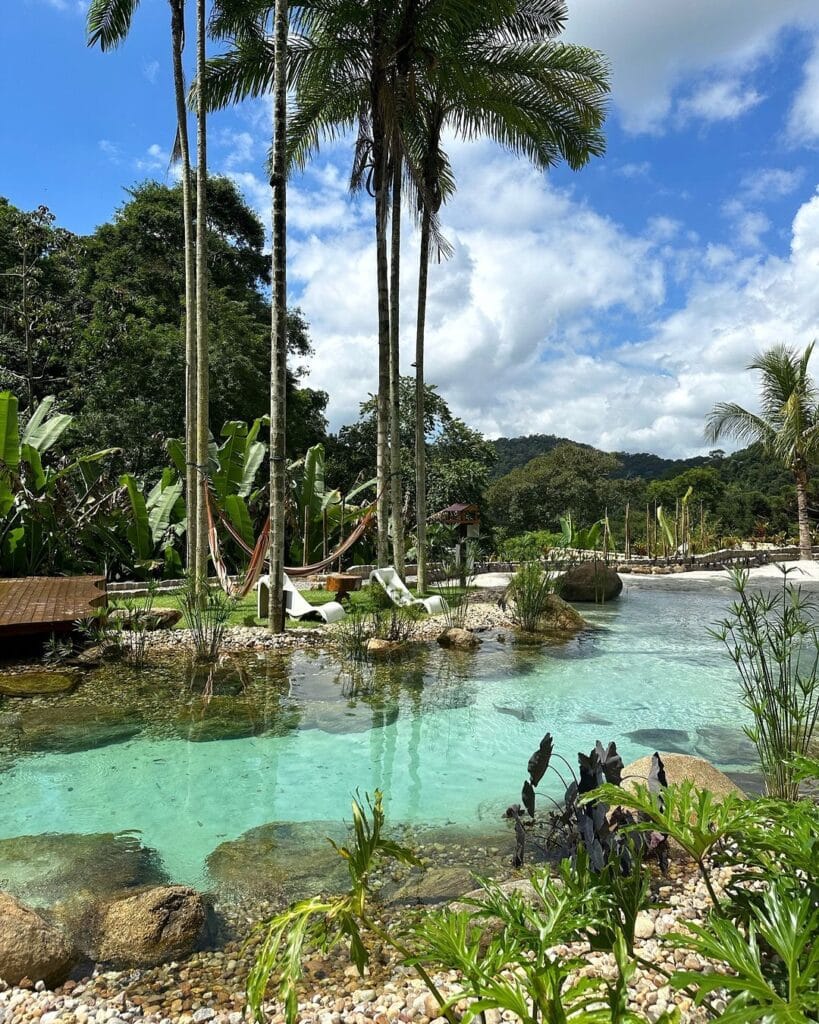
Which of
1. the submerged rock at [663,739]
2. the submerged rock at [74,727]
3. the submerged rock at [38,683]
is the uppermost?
the submerged rock at [38,683]

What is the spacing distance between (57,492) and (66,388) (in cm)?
657

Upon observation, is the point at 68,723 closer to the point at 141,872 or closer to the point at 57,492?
the point at 141,872

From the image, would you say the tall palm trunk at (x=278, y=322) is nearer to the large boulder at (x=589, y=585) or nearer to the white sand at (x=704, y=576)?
the large boulder at (x=589, y=585)

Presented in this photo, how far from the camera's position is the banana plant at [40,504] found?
8.19 meters

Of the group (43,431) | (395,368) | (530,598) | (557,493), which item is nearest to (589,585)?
(530,598)

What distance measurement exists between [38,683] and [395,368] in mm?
5965

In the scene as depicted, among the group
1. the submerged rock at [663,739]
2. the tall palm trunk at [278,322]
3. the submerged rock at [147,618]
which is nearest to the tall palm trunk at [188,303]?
the submerged rock at [147,618]

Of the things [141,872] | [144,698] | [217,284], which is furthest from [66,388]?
[141,872]

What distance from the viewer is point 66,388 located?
14359 mm

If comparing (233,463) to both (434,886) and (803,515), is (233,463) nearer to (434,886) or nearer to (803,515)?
(434,886)

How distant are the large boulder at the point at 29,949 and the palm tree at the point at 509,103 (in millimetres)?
7545

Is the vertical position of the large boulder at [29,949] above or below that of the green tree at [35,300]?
below

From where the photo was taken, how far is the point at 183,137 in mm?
7977

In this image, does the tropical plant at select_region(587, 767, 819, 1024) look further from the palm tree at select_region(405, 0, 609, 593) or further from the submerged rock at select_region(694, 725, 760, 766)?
the palm tree at select_region(405, 0, 609, 593)
